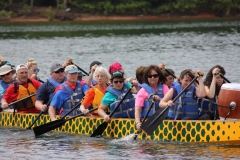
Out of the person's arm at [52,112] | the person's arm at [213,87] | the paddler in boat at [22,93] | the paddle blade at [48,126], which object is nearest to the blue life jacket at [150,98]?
the person's arm at [213,87]

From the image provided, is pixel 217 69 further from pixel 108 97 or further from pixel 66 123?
pixel 66 123

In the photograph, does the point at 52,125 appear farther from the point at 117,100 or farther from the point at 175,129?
the point at 175,129

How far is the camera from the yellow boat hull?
12.7 meters

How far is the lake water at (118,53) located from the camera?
519 inches

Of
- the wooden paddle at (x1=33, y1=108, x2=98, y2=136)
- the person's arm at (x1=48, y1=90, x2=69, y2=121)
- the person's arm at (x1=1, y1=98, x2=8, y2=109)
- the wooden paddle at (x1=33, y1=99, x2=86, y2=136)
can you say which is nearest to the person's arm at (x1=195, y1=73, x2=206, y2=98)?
→ the wooden paddle at (x1=33, y1=99, x2=86, y2=136)

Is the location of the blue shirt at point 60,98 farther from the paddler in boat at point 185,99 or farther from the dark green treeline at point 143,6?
the dark green treeline at point 143,6

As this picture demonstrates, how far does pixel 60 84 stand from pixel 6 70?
6.66 feet

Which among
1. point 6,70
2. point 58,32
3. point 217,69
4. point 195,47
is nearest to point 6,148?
point 6,70

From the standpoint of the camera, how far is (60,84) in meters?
15.4

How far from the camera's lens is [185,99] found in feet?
43.8

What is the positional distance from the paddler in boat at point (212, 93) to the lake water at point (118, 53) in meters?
0.78

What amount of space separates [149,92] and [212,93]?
3.70ft

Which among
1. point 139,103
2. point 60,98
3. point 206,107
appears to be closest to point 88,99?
point 60,98

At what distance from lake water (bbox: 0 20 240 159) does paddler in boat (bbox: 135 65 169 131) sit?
0.62m
